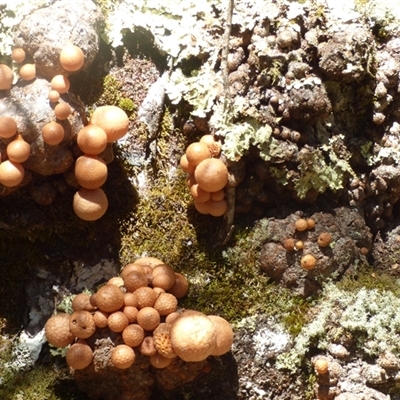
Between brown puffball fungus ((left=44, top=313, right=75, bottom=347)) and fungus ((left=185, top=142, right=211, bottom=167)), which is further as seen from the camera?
Answer: fungus ((left=185, top=142, right=211, bottom=167))

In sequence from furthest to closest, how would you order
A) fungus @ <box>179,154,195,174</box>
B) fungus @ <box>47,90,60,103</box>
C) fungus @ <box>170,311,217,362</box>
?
fungus @ <box>179,154,195,174</box> → fungus @ <box>47,90,60,103</box> → fungus @ <box>170,311,217,362</box>

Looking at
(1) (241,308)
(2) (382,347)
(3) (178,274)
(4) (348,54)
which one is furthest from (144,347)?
(4) (348,54)

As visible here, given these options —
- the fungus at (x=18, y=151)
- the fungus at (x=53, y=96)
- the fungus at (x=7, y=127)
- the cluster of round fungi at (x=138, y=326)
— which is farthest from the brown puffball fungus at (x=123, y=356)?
the fungus at (x=53, y=96)

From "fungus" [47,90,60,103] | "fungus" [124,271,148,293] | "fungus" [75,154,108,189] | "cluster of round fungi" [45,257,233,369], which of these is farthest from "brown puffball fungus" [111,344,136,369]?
"fungus" [47,90,60,103]

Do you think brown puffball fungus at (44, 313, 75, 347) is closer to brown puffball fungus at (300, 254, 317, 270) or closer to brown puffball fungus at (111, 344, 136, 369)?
brown puffball fungus at (111, 344, 136, 369)

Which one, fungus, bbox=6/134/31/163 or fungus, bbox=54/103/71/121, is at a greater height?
fungus, bbox=54/103/71/121

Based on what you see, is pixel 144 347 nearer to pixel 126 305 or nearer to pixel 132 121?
pixel 126 305

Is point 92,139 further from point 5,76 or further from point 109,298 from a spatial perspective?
point 109,298
